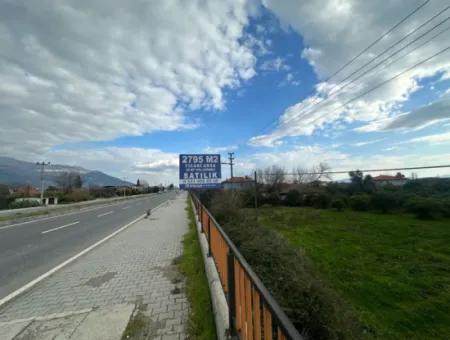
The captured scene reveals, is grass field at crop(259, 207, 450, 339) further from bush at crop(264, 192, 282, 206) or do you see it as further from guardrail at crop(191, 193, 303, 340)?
bush at crop(264, 192, 282, 206)

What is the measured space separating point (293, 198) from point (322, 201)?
14.1ft

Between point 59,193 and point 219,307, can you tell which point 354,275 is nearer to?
point 219,307

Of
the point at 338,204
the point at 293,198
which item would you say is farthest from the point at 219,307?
the point at 293,198

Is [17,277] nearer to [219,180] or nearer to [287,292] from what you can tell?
[287,292]

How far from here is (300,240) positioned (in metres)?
14.4

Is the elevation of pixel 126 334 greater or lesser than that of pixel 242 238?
lesser

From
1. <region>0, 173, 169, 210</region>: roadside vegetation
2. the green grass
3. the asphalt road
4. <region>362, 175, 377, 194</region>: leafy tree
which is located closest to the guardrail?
the green grass

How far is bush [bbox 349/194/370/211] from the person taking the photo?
33.4 meters

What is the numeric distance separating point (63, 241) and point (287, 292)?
951 centimetres

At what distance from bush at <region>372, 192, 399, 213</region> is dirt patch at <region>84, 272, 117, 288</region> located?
3358 cm

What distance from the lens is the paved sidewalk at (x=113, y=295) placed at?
3.68 metres

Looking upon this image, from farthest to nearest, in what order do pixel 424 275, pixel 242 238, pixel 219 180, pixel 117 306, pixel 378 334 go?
1. pixel 219 180
2. pixel 424 275
3. pixel 242 238
4. pixel 378 334
5. pixel 117 306

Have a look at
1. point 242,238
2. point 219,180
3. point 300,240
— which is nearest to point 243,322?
point 242,238

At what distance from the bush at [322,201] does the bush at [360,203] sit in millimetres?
3020
